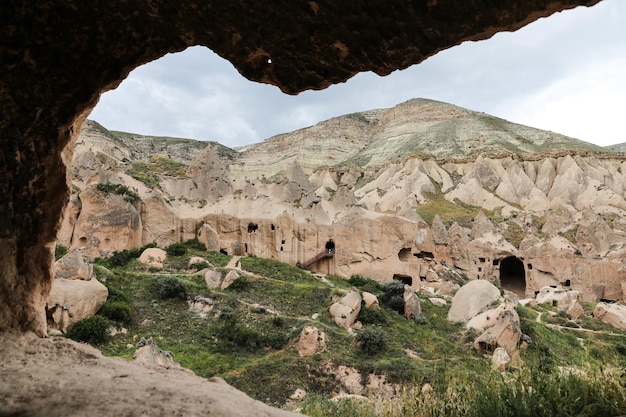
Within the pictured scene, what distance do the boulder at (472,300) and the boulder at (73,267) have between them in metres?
15.3

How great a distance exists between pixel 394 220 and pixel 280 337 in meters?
14.7

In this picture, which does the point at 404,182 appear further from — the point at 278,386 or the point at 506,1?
the point at 506,1

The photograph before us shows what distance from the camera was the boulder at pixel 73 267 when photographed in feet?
51.0

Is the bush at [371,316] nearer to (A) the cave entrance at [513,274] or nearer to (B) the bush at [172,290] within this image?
(B) the bush at [172,290]

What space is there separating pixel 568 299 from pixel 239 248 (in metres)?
19.3

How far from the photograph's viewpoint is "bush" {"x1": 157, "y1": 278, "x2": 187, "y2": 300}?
17719mm

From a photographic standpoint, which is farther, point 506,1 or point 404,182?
point 404,182

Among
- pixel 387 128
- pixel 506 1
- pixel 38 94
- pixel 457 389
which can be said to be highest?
pixel 387 128

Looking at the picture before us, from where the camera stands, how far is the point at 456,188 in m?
56.6

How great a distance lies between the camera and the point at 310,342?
14.8 m

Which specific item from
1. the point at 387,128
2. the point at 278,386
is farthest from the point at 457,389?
the point at 387,128

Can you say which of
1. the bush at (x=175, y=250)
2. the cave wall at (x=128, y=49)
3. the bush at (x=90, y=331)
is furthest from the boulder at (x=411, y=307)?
the cave wall at (x=128, y=49)

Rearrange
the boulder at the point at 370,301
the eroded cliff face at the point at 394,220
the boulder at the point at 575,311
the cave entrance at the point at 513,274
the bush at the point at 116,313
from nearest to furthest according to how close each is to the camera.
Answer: the bush at the point at 116,313 < the boulder at the point at 370,301 < the boulder at the point at 575,311 < the eroded cliff face at the point at 394,220 < the cave entrance at the point at 513,274

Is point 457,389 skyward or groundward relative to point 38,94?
groundward
